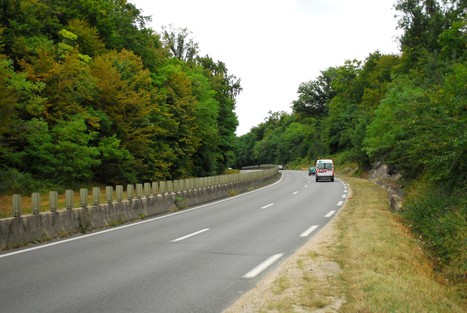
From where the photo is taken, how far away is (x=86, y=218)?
13.7 meters

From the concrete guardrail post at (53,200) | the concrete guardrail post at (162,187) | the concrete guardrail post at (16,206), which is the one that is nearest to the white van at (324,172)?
the concrete guardrail post at (162,187)

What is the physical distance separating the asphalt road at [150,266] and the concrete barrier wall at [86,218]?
Result: 1.90 feet

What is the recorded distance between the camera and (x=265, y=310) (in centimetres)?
557

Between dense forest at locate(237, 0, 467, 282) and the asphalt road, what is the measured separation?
3.38 meters

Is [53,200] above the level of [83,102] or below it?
below

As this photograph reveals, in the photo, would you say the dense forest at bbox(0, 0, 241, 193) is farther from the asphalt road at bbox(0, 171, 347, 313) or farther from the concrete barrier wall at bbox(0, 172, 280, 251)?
the asphalt road at bbox(0, 171, 347, 313)

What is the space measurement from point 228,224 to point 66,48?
19306mm

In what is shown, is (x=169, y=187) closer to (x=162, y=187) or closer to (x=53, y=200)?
(x=162, y=187)

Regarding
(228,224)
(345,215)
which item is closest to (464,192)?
(345,215)

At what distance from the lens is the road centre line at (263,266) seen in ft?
25.3

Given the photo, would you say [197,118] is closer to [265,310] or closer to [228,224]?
[228,224]

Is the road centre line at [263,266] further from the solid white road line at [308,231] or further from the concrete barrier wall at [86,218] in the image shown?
the concrete barrier wall at [86,218]

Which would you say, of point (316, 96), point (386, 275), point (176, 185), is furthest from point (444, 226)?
point (316, 96)

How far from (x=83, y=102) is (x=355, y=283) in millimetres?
27090
